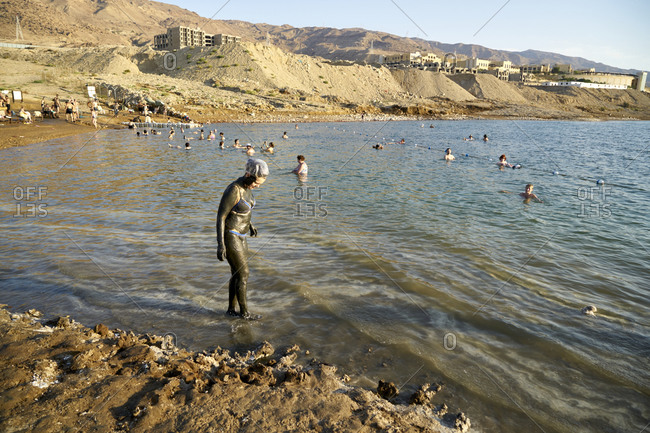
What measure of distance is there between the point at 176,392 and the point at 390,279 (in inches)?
208

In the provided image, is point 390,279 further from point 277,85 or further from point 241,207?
point 277,85

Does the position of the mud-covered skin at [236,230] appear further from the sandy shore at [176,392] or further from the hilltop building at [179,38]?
the hilltop building at [179,38]

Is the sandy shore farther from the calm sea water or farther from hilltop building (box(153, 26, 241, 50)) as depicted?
hilltop building (box(153, 26, 241, 50))

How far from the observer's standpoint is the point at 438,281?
8.30 metres

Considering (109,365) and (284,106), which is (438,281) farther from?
(284,106)

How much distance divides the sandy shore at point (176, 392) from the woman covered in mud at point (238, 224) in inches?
48.6

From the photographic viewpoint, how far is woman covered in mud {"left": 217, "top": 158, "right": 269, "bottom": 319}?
A: 5.81 meters

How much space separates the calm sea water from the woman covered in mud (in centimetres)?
57

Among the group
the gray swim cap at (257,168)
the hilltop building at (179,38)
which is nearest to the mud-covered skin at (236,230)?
the gray swim cap at (257,168)

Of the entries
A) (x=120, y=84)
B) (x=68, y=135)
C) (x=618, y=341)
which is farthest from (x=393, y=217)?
(x=120, y=84)

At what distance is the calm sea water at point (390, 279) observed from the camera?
528cm

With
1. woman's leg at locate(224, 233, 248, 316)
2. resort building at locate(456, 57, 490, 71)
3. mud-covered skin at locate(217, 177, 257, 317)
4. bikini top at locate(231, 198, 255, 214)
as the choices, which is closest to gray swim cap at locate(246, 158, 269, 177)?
mud-covered skin at locate(217, 177, 257, 317)

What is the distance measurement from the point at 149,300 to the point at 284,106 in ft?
220

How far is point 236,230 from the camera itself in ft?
20.2
